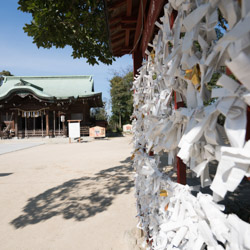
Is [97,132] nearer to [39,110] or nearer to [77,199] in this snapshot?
[39,110]

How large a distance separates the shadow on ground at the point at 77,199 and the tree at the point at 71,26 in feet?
9.48

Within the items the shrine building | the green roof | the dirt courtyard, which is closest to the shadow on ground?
the dirt courtyard

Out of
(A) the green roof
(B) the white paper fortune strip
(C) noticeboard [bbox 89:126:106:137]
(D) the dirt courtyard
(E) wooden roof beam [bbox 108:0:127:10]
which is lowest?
(D) the dirt courtyard

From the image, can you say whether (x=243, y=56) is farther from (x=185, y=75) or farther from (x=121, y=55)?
(x=121, y=55)

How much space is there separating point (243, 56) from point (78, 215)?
123 inches

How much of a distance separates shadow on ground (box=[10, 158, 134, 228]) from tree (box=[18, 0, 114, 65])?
9.48 ft

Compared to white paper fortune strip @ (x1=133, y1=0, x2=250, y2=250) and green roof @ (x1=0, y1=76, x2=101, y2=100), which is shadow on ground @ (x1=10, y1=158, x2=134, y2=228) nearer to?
white paper fortune strip @ (x1=133, y1=0, x2=250, y2=250)

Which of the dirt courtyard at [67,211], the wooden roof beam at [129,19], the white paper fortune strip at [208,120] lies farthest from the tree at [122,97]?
the white paper fortune strip at [208,120]

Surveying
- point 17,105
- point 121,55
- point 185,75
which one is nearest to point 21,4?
point 121,55

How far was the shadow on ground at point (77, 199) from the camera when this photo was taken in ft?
9.86

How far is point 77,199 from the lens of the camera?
Result: 361 cm

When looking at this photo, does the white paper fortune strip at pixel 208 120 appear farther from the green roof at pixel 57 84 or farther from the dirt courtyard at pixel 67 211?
the green roof at pixel 57 84

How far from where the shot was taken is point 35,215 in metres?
3.04

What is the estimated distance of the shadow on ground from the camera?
3004 millimetres
